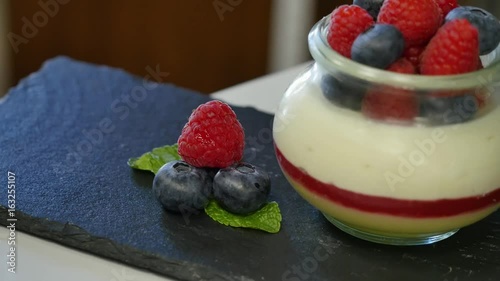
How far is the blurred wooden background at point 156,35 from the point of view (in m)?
2.47

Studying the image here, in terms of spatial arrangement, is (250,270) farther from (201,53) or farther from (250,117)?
(201,53)

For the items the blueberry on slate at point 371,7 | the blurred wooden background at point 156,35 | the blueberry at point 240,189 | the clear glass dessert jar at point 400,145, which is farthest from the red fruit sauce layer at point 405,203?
the blurred wooden background at point 156,35

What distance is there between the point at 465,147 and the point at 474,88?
7cm

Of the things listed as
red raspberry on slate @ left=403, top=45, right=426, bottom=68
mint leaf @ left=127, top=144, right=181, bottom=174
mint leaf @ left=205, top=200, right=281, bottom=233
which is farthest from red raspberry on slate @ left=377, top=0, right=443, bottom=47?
mint leaf @ left=127, top=144, right=181, bottom=174

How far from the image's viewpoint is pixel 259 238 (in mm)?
1091

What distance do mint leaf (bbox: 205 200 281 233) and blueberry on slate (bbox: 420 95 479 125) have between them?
0.26 metres

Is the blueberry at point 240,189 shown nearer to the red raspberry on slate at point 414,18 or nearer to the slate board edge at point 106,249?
the slate board edge at point 106,249

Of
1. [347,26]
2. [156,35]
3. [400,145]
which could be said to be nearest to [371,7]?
[347,26]

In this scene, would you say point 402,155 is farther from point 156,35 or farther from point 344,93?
point 156,35

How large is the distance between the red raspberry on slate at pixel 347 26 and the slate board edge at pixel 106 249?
30 centimetres

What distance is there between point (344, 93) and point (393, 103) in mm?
59

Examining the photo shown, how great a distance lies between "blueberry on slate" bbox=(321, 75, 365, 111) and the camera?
986mm

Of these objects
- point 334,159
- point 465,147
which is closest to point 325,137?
point 334,159

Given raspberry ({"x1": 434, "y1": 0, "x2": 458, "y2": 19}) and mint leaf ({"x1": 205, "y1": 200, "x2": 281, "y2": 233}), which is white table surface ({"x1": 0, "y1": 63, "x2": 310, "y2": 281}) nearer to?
mint leaf ({"x1": 205, "y1": 200, "x2": 281, "y2": 233})
